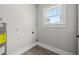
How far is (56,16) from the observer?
109 centimetres

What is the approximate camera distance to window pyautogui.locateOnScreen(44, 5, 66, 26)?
3.53 feet

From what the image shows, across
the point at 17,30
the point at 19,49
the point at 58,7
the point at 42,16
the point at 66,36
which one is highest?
the point at 58,7

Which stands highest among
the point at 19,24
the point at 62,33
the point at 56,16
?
the point at 56,16

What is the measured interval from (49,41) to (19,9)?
27.9 inches

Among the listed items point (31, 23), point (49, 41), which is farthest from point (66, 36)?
point (31, 23)

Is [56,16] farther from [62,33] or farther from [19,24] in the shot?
[19,24]

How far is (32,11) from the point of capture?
1079 millimetres

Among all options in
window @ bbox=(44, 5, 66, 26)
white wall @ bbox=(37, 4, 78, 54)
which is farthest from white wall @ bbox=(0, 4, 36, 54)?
window @ bbox=(44, 5, 66, 26)

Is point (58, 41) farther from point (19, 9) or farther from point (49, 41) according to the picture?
point (19, 9)

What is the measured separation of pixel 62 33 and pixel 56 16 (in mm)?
290

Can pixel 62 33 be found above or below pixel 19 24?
below

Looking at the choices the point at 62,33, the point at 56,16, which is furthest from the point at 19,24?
the point at 62,33

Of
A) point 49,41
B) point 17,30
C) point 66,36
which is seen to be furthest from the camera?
point 49,41

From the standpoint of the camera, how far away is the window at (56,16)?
108 cm
